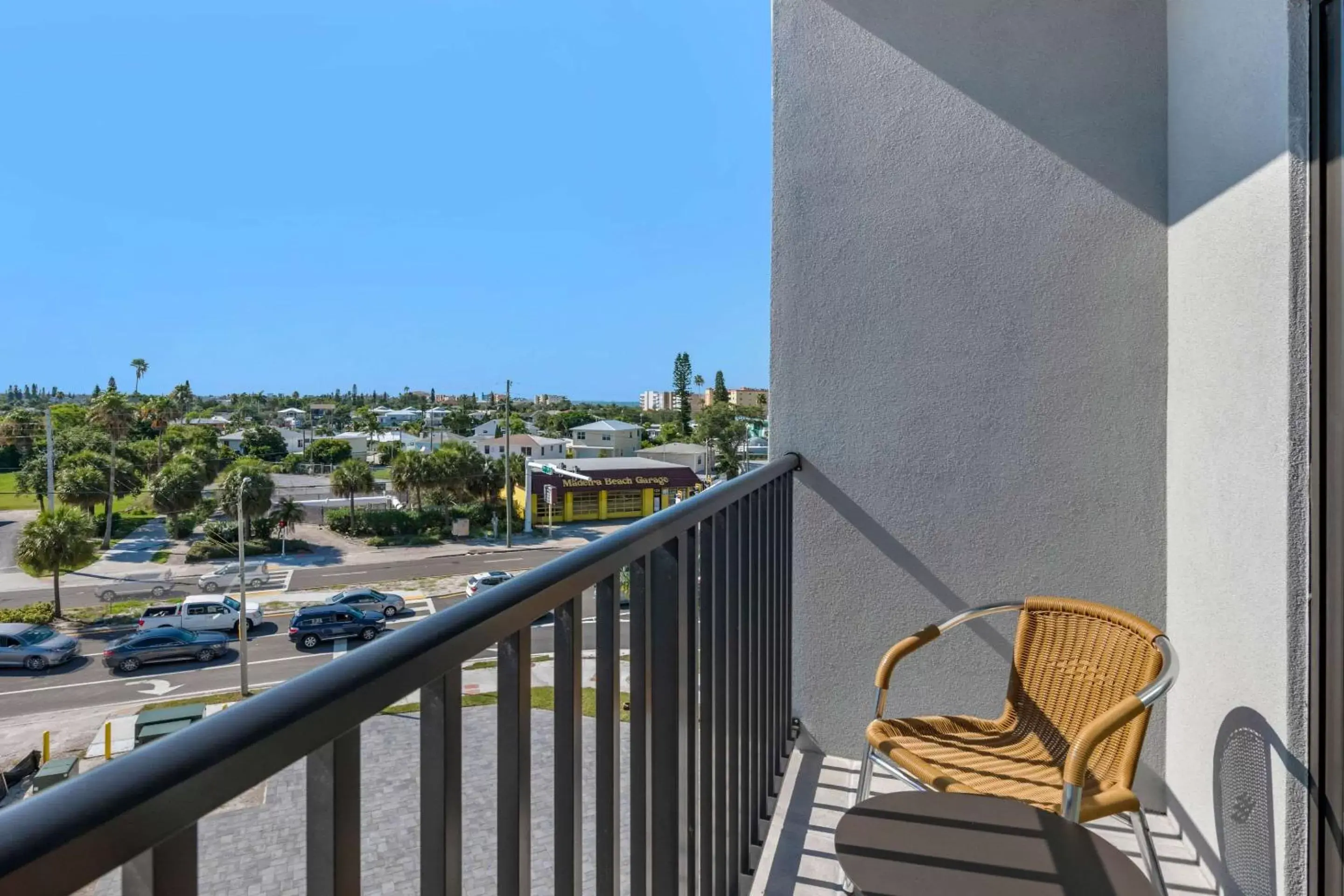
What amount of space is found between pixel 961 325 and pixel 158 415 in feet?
65.7

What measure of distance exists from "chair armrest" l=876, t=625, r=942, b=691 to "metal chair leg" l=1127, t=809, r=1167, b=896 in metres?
0.54

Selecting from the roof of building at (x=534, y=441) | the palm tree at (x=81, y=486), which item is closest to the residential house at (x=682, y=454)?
the roof of building at (x=534, y=441)

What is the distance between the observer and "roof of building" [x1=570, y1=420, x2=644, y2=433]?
18.9m

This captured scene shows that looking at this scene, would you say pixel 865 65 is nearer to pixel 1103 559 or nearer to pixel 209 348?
pixel 1103 559

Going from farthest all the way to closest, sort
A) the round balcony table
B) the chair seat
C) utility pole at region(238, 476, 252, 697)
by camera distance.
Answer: utility pole at region(238, 476, 252, 697) → the chair seat → the round balcony table

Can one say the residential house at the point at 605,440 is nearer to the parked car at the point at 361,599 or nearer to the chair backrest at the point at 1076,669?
the parked car at the point at 361,599

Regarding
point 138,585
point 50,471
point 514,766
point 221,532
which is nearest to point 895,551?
point 514,766

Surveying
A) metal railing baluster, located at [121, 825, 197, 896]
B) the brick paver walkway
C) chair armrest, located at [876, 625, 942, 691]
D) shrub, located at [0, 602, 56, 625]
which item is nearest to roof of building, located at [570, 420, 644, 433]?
shrub, located at [0, 602, 56, 625]

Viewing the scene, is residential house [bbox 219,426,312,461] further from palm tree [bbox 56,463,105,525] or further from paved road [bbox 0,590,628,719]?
paved road [bbox 0,590,628,719]

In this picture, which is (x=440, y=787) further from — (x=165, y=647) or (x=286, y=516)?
(x=286, y=516)

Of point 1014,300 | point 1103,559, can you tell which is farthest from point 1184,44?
point 1103,559

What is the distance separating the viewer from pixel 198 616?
7980mm

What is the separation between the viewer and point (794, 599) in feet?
8.54

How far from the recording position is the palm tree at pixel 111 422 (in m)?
10.3
